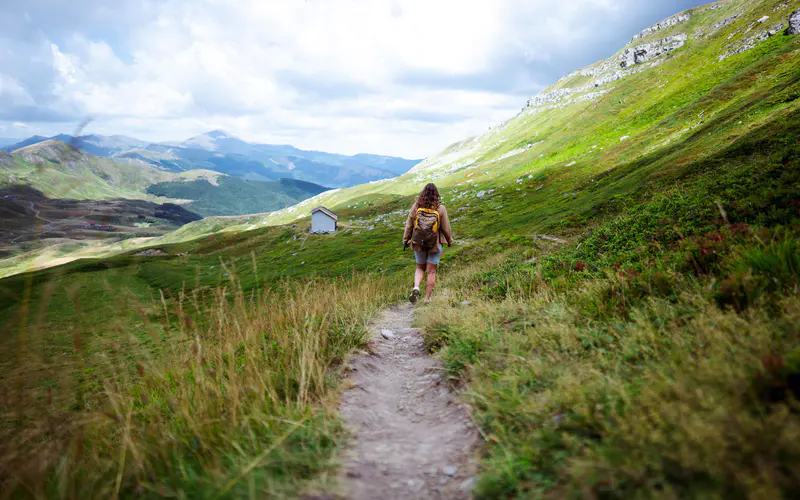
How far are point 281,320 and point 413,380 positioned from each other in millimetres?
2226

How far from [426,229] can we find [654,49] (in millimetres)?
178317

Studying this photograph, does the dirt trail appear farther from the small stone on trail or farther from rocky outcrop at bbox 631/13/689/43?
rocky outcrop at bbox 631/13/689/43

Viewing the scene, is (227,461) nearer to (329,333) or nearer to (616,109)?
(329,333)

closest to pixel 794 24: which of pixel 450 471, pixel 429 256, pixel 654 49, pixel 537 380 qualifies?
pixel 429 256

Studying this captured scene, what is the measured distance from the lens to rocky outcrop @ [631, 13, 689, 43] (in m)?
→ 161

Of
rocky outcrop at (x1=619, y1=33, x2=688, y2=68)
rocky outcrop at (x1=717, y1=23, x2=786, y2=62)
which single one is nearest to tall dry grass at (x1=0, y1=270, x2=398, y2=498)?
rocky outcrop at (x1=717, y1=23, x2=786, y2=62)

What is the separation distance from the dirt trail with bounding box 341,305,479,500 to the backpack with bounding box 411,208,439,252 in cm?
Result: 451

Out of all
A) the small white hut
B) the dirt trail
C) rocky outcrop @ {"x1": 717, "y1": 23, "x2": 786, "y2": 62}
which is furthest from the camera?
the small white hut

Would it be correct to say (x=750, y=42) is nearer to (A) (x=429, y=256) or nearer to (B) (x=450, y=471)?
(A) (x=429, y=256)

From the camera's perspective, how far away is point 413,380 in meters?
5.54

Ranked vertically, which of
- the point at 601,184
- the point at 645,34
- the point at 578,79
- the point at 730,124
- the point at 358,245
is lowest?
the point at 358,245

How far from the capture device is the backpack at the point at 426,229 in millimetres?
10289

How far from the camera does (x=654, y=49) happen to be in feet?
472

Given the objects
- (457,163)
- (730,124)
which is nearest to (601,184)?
(730,124)
